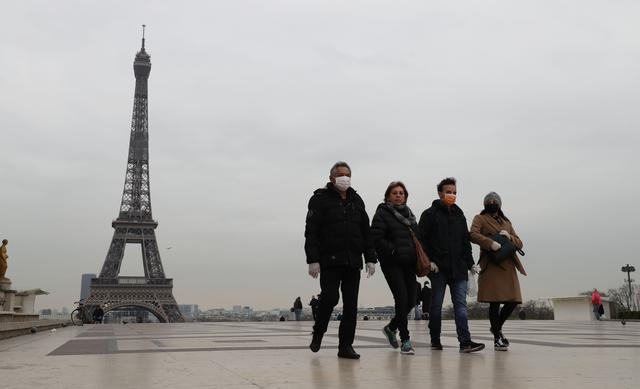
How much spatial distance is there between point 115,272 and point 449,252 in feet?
208

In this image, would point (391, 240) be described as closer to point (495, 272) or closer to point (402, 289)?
point (402, 289)

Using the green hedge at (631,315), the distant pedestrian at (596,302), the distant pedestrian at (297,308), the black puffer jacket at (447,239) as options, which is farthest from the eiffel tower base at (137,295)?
the black puffer jacket at (447,239)

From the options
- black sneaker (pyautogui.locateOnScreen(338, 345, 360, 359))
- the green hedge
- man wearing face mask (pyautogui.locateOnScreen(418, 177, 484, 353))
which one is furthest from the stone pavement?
the green hedge

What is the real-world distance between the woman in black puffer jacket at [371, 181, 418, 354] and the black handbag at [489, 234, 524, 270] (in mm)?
901

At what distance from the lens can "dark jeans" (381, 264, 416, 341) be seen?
227 inches

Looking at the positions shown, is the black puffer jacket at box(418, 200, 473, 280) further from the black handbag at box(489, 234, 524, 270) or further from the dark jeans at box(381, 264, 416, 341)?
the dark jeans at box(381, 264, 416, 341)

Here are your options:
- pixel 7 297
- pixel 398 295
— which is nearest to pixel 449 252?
A: pixel 398 295

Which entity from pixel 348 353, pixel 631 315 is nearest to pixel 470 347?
pixel 348 353

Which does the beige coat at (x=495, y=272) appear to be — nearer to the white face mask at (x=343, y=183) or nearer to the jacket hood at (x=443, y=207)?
the jacket hood at (x=443, y=207)

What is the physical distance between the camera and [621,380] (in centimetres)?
351

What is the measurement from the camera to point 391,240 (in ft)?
19.5

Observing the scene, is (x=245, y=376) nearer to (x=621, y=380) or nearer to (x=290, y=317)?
(x=621, y=380)

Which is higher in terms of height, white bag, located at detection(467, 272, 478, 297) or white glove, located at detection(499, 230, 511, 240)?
white glove, located at detection(499, 230, 511, 240)

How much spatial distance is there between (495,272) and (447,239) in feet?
2.15
